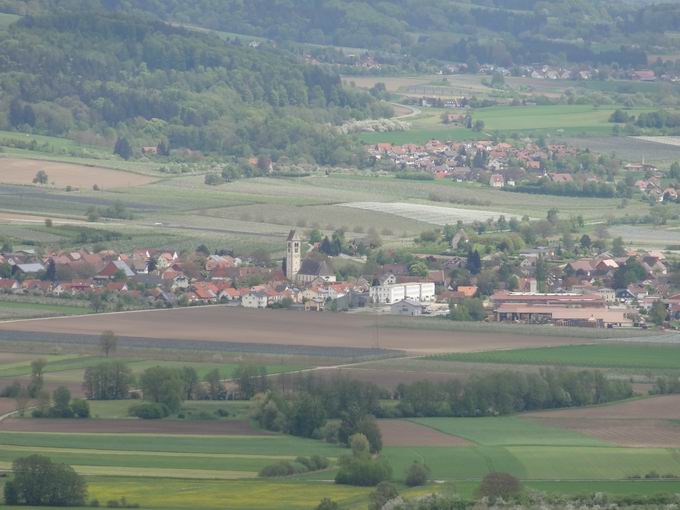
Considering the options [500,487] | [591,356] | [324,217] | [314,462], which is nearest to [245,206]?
[324,217]

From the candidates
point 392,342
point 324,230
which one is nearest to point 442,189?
point 324,230

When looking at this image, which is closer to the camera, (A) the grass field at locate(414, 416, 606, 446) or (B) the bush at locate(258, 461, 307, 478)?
(B) the bush at locate(258, 461, 307, 478)

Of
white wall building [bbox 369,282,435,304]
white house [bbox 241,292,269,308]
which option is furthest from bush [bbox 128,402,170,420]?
white wall building [bbox 369,282,435,304]

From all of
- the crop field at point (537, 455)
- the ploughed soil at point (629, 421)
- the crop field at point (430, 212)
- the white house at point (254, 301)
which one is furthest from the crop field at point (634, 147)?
the crop field at point (537, 455)

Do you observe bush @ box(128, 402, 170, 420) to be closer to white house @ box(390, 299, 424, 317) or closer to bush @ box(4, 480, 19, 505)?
bush @ box(4, 480, 19, 505)

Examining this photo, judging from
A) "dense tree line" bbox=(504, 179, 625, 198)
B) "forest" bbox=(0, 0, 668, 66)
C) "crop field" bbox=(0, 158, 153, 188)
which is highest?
"forest" bbox=(0, 0, 668, 66)

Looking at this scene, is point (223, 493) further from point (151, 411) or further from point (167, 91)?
point (167, 91)
